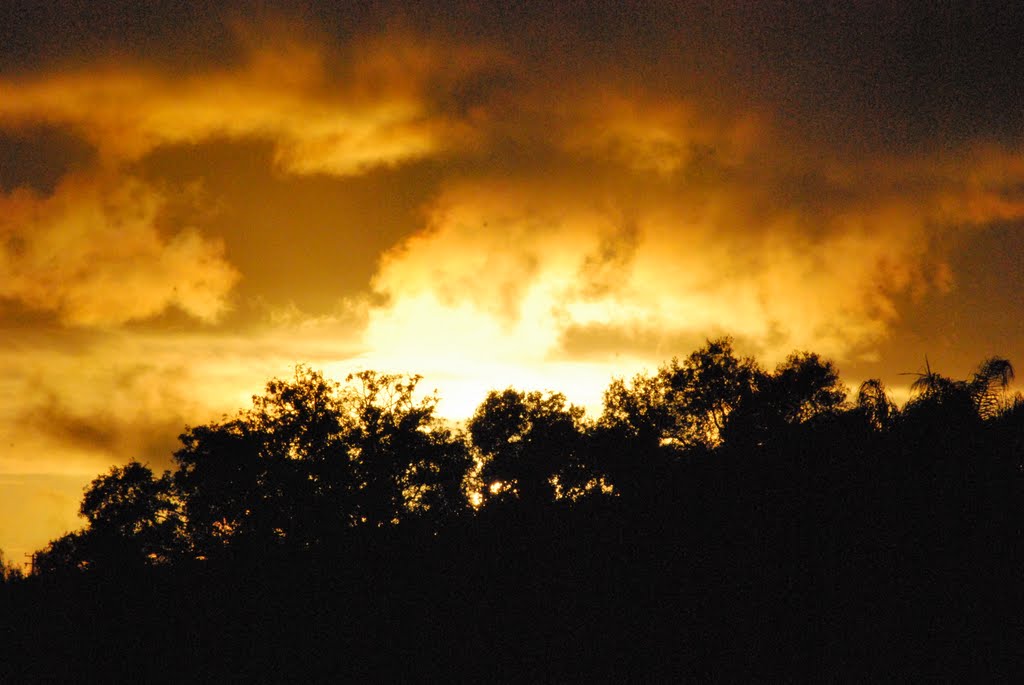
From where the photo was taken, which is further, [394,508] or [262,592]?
[394,508]

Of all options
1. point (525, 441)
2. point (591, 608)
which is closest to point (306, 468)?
point (525, 441)

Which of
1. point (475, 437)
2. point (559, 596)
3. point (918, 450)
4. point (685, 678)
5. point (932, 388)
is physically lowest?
point (685, 678)

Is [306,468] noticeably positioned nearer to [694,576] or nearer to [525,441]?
[525,441]

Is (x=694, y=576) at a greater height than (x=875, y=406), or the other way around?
(x=875, y=406)

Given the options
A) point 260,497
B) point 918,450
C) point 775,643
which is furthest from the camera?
point 260,497

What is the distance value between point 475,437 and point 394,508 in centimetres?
1220

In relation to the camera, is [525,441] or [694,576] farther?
[525,441]

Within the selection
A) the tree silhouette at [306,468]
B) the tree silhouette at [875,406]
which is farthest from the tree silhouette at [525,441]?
the tree silhouette at [875,406]

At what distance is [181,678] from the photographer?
2419cm

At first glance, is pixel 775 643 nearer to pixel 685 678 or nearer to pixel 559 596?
pixel 685 678

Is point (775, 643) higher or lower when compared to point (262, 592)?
lower

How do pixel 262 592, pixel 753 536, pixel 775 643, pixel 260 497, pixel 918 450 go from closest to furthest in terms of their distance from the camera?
pixel 775 643
pixel 918 450
pixel 753 536
pixel 262 592
pixel 260 497

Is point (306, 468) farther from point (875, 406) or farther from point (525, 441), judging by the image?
point (875, 406)

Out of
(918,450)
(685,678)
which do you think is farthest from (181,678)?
(918,450)
